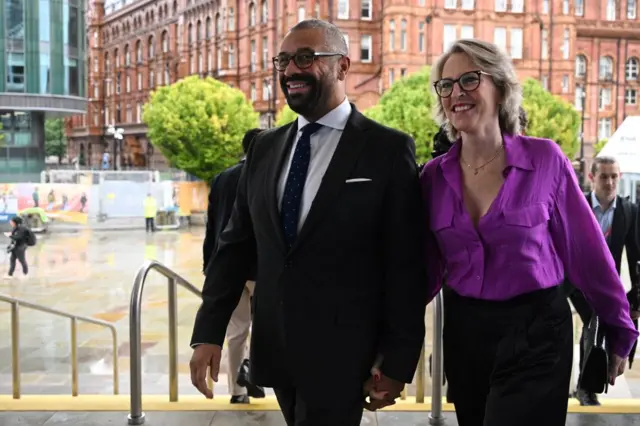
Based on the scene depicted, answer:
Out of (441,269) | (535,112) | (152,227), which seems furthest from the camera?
(535,112)

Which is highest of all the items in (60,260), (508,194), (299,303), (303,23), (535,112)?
(535,112)

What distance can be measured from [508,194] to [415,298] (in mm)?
446

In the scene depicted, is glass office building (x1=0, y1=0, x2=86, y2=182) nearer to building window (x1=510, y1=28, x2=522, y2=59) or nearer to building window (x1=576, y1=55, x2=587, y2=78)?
building window (x1=510, y1=28, x2=522, y2=59)

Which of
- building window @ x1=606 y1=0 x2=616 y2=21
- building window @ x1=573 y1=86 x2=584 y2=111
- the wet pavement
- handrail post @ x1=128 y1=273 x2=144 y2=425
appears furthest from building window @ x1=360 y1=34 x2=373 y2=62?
handrail post @ x1=128 y1=273 x2=144 y2=425

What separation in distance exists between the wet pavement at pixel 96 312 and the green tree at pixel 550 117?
72.8 feet

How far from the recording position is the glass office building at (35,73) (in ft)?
161

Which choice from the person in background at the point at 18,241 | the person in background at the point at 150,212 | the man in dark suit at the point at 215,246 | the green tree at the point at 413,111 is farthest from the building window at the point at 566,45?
the man in dark suit at the point at 215,246

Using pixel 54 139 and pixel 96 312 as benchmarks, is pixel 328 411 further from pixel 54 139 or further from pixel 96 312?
pixel 54 139

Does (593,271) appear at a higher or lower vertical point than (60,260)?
higher

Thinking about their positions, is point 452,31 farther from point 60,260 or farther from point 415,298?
point 415,298

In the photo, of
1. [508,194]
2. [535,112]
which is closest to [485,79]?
[508,194]

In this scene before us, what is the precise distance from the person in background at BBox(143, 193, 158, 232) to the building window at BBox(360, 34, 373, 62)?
26.8 metres

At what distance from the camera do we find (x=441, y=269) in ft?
8.68

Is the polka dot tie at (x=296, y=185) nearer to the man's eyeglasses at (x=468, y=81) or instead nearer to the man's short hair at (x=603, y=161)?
the man's eyeglasses at (x=468, y=81)
